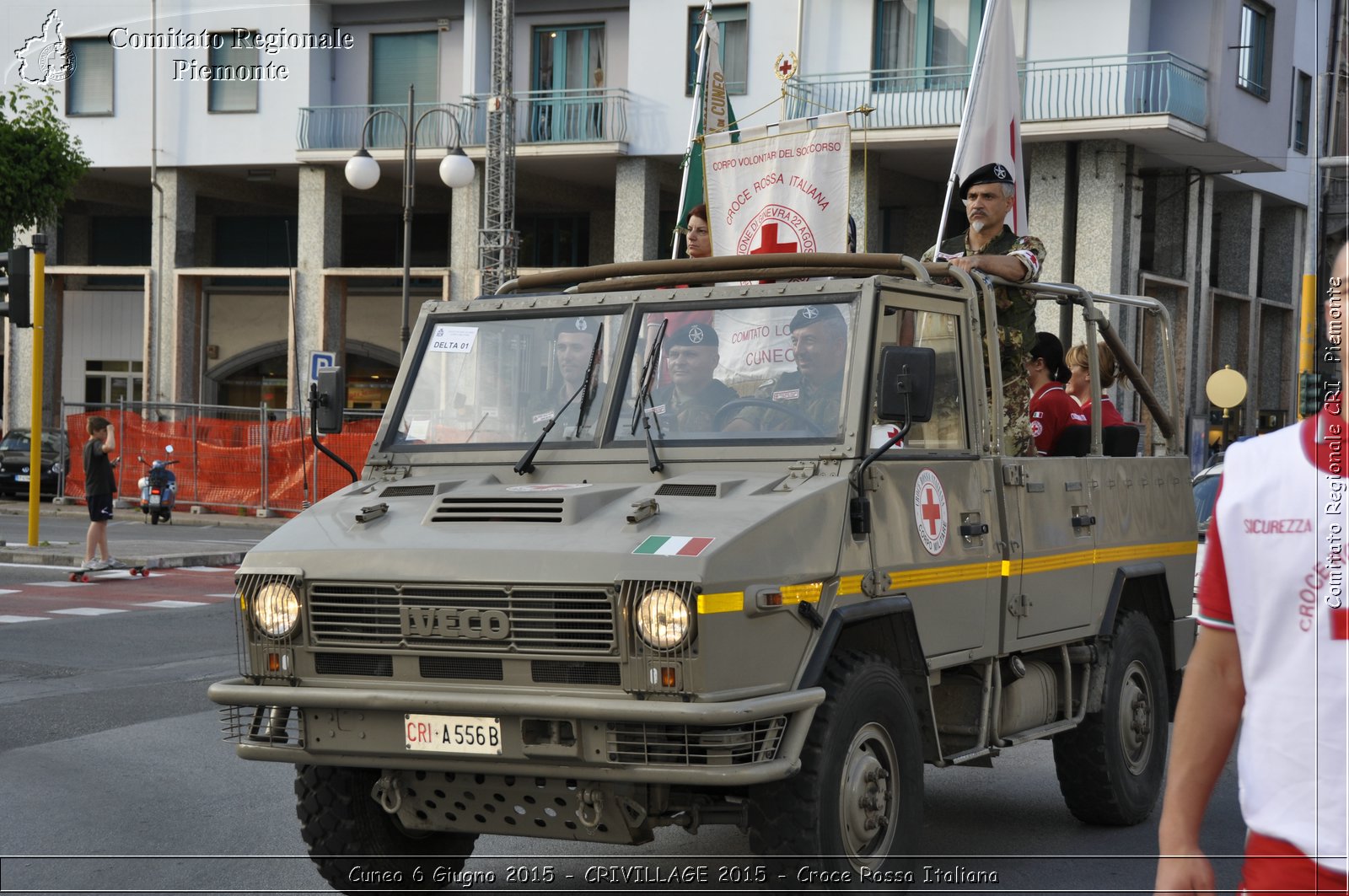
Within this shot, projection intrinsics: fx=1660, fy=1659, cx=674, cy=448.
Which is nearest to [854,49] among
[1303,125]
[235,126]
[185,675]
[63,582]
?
[1303,125]

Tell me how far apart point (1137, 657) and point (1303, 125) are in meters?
30.9

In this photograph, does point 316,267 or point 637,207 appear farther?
point 316,267

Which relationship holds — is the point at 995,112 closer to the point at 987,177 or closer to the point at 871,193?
the point at 987,177

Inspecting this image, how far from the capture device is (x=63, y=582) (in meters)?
19.2

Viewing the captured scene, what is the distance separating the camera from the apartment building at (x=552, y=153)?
2975 centimetres

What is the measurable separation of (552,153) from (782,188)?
2547cm

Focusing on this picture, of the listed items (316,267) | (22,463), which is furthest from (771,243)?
(22,463)

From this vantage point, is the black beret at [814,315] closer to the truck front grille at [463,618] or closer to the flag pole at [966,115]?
the truck front grille at [463,618]

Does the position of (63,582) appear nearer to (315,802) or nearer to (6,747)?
(6,747)

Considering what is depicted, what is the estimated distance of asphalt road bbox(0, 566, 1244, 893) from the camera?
6.43 metres

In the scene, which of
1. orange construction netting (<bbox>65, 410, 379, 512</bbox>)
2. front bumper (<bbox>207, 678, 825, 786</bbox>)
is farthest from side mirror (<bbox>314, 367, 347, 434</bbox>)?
orange construction netting (<bbox>65, 410, 379, 512</bbox>)

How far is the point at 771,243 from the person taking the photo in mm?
8734

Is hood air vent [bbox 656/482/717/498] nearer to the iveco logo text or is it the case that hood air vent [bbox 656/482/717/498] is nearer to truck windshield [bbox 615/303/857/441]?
truck windshield [bbox 615/303/857/441]

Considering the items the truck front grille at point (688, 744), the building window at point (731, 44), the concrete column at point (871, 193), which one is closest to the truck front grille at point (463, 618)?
the truck front grille at point (688, 744)
